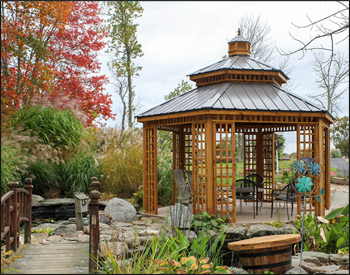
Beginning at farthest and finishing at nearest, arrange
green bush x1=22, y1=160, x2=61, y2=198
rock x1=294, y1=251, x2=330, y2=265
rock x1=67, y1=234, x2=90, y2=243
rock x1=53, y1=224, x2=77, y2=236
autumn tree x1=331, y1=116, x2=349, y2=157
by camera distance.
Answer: autumn tree x1=331, y1=116, x2=349, y2=157, green bush x1=22, y1=160, x2=61, y2=198, rock x1=53, y1=224, x2=77, y2=236, rock x1=67, y1=234, x2=90, y2=243, rock x1=294, y1=251, x2=330, y2=265

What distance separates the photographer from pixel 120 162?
34.9ft

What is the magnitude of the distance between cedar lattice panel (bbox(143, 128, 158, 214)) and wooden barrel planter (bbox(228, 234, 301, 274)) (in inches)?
151

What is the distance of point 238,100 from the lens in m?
8.30

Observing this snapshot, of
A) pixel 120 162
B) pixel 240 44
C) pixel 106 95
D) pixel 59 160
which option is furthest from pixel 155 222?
pixel 106 95

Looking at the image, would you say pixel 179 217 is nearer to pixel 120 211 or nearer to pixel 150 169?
pixel 120 211

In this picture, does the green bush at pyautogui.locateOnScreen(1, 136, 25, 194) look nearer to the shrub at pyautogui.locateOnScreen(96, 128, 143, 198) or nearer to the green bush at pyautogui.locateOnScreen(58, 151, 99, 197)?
the green bush at pyautogui.locateOnScreen(58, 151, 99, 197)

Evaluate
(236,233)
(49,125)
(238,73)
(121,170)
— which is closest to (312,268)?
(236,233)

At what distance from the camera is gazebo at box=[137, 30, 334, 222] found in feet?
25.8

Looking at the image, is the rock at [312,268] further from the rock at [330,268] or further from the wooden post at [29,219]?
the wooden post at [29,219]

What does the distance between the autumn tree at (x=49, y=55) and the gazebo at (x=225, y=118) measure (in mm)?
3737

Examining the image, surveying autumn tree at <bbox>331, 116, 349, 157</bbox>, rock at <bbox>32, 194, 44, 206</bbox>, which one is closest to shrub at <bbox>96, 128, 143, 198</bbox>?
rock at <bbox>32, 194, 44, 206</bbox>

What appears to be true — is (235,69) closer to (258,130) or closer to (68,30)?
(258,130)

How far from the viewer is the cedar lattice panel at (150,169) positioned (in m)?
9.21

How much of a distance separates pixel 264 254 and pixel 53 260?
293cm
